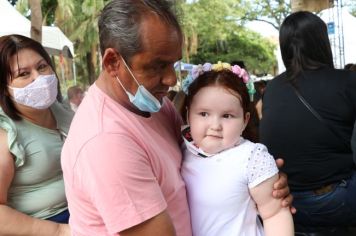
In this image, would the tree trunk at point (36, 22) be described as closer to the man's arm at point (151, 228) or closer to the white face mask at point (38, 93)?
the white face mask at point (38, 93)

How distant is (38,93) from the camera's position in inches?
83.5

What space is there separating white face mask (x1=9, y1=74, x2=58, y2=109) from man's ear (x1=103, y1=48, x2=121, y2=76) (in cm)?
90

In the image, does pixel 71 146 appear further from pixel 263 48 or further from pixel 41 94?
pixel 263 48

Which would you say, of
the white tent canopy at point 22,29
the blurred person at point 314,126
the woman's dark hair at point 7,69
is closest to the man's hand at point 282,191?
the blurred person at point 314,126

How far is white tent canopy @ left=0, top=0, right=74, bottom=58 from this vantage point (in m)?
6.49

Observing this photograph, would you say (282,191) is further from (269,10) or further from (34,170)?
(269,10)

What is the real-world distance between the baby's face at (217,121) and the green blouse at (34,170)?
0.82 metres

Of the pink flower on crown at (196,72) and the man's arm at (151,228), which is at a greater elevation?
the pink flower on crown at (196,72)

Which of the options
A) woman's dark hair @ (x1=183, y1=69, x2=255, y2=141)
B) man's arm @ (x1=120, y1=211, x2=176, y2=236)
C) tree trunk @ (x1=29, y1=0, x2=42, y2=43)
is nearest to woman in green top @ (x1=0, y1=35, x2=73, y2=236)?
woman's dark hair @ (x1=183, y1=69, x2=255, y2=141)

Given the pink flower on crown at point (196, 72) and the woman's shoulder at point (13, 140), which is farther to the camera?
the woman's shoulder at point (13, 140)

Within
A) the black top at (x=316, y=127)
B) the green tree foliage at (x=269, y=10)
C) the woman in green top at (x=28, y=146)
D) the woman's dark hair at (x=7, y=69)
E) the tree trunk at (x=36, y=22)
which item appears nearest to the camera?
the woman in green top at (x=28, y=146)

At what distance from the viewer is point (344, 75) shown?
2355mm

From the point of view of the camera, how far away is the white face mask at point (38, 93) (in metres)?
2.10

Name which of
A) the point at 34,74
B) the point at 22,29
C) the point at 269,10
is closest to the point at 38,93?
the point at 34,74
